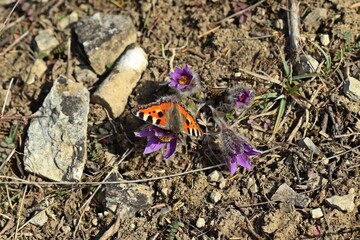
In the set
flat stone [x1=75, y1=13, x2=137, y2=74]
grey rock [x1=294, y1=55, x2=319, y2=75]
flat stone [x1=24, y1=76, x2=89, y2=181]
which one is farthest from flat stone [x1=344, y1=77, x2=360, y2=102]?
flat stone [x1=24, y1=76, x2=89, y2=181]

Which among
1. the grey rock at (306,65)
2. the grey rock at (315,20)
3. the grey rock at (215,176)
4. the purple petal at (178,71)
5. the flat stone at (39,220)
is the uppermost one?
the grey rock at (315,20)

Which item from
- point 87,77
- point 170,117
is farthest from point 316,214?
point 87,77

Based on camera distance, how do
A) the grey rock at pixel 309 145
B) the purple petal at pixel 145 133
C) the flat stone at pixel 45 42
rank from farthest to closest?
the flat stone at pixel 45 42
the purple petal at pixel 145 133
the grey rock at pixel 309 145

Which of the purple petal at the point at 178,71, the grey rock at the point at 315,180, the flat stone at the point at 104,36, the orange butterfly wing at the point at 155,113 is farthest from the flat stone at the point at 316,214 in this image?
the flat stone at the point at 104,36

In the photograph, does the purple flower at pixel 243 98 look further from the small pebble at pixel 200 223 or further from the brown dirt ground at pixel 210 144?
the small pebble at pixel 200 223

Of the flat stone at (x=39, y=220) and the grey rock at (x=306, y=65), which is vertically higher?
the grey rock at (x=306, y=65)

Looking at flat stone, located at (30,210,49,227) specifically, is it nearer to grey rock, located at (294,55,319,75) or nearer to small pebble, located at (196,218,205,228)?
small pebble, located at (196,218,205,228)

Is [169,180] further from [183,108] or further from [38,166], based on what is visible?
[38,166]
